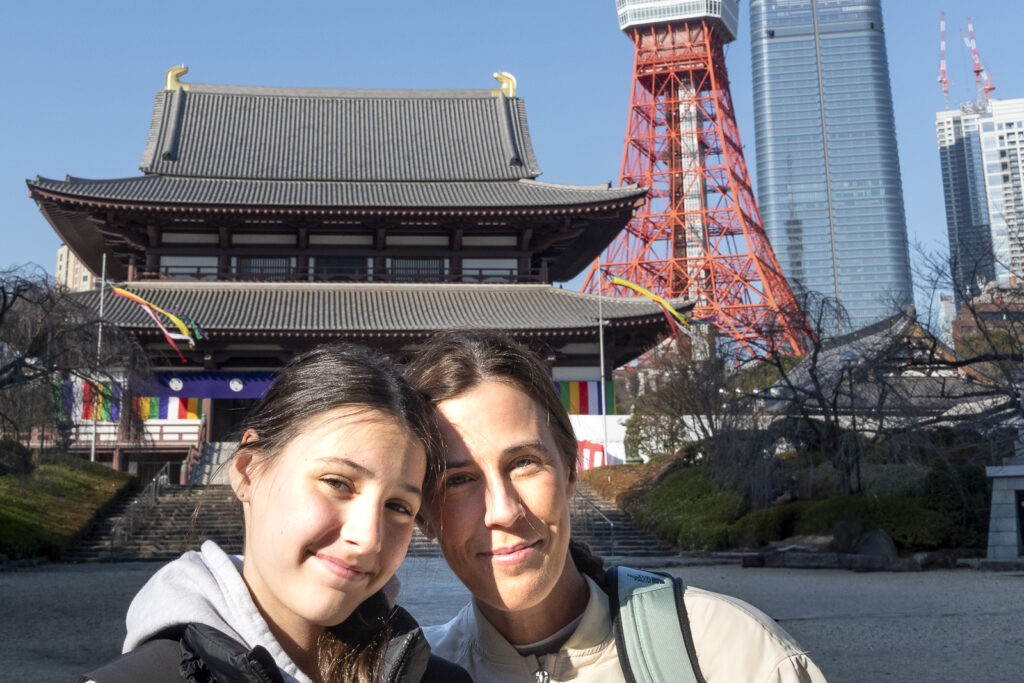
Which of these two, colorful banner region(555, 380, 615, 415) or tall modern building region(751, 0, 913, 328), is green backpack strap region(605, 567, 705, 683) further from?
tall modern building region(751, 0, 913, 328)

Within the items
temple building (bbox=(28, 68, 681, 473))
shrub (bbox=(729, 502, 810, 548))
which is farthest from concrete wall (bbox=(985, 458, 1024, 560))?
temple building (bbox=(28, 68, 681, 473))

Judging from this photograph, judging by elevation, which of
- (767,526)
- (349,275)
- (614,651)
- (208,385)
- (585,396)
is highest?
(349,275)

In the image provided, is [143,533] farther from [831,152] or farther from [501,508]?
[831,152]

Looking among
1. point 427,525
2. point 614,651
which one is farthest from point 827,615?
point 427,525

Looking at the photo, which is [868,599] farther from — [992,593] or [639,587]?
[639,587]

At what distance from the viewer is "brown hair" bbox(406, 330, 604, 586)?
1.78 meters

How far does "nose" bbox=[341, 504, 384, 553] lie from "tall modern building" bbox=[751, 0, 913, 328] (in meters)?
125

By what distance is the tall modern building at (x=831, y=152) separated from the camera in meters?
122

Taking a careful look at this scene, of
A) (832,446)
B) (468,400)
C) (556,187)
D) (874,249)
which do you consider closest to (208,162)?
(556,187)

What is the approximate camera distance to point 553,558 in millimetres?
1688

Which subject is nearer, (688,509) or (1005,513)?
(1005,513)

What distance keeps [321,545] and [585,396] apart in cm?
2102

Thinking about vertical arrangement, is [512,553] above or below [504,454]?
below

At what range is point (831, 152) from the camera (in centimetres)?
12469
